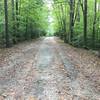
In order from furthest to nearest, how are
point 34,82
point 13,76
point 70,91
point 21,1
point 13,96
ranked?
point 21,1 → point 13,76 → point 34,82 → point 70,91 → point 13,96

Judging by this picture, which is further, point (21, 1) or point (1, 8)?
point (21, 1)

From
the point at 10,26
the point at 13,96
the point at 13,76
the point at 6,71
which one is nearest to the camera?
the point at 13,96

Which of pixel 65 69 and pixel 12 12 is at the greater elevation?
pixel 12 12

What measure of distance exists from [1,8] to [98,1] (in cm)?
1423

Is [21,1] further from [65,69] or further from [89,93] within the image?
[89,93]

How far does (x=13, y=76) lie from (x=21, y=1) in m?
24.6

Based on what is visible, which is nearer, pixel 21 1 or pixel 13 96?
pixel 13 96

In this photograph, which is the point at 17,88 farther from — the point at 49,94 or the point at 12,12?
the point at 12,12

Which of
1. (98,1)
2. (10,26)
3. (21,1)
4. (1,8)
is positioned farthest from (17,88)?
(98,1)

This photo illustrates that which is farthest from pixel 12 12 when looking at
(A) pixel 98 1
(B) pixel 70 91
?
(B) pixel 70 91

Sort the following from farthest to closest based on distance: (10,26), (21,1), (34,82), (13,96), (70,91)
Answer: (21,1)
(10,26)
(34,82)
(70,91)
(13,96)

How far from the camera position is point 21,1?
109ft

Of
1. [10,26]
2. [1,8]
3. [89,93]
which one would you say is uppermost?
[1,8]

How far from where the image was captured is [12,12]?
28.0 m
